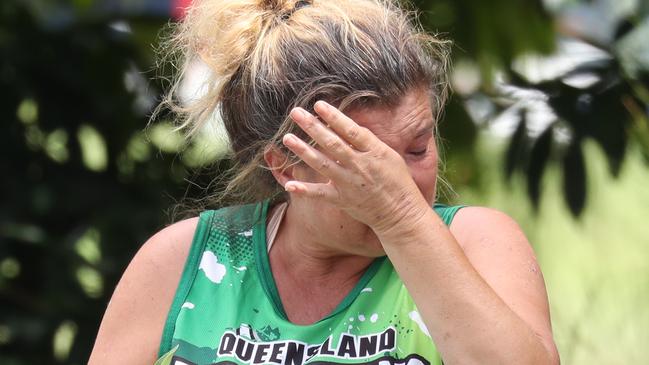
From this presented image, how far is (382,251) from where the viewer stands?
206 centimetres

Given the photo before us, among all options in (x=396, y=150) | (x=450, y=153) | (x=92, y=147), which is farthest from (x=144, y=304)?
(x=92, y=147)

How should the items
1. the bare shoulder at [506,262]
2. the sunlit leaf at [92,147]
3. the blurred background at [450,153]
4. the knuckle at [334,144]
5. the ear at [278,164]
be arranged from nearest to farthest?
the knuckle at [334,144]
the bare shoulder at [506,262]
the ear at [278,164]
the blurred background at [450,153]
the sunlit leaf at [92,147]

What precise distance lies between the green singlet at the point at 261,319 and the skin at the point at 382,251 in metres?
0.04

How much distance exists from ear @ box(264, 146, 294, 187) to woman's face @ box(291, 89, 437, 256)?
37 millimetres

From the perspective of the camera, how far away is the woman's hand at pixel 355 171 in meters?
1.72

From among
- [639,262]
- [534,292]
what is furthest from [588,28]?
[534,292]

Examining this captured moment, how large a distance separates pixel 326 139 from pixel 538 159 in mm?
1702

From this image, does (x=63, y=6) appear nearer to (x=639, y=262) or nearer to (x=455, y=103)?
(x=455, y=103)

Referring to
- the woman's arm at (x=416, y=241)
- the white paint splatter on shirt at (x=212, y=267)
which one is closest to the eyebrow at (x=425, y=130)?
the woman's arm at (x=416, y=241)

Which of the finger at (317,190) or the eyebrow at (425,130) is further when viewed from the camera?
the eyebrow at (425,130)

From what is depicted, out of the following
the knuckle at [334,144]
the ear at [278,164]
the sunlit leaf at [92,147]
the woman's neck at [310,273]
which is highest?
the sunlit leaf at [92,147]

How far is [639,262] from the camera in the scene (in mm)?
3639

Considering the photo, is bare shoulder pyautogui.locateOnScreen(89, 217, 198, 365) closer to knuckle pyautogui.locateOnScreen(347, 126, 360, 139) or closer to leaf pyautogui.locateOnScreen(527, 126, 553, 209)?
knuckle pyautogui.locateOnScreen(347, 126, 360, 139)

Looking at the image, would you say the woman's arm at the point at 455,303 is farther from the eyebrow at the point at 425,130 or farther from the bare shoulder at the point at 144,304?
the bare shoulder at the point at 144,304
